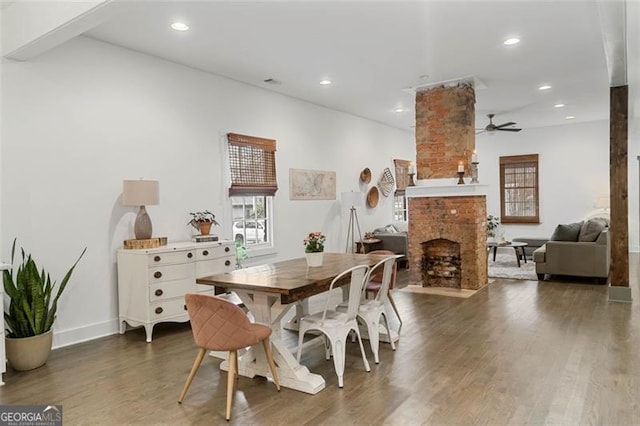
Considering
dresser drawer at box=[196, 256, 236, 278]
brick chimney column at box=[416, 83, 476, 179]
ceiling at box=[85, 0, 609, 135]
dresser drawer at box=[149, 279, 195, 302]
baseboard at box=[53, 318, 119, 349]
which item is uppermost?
ceiling at box=[85, 0, 609, 135]

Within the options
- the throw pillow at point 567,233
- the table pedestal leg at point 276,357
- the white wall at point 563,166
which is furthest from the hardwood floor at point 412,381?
the white wall at point 563,166

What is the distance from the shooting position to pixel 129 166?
468 cm

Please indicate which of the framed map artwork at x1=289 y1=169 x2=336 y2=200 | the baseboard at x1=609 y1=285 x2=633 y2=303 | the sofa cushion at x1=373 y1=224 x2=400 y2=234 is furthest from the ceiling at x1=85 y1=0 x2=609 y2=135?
the sofa cushion at x1=373 y1=224 x2=400 y2=234

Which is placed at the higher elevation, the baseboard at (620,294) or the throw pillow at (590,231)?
the throw pillow at (590,231)

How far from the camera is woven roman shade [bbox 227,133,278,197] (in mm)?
5871

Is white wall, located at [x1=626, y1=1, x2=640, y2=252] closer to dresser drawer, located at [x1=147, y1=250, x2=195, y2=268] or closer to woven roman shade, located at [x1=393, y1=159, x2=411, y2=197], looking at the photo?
dresser drawer, located at [x1=147, y1=250, x2=195, y2=268]

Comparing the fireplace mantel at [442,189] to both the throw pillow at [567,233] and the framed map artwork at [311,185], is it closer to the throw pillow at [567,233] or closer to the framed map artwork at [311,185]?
the throw pillow at [567,233]

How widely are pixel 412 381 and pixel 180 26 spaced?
12.3 feet

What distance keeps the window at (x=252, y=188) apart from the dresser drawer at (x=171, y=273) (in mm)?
1394

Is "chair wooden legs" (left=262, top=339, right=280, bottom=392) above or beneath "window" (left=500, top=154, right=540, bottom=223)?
beneath

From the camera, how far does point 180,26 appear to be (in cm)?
413

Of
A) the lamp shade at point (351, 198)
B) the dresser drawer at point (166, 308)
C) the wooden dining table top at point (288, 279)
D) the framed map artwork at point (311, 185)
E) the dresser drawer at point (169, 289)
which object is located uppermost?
the framed map artwork at point (311, 185)

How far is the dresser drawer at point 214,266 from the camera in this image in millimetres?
4730

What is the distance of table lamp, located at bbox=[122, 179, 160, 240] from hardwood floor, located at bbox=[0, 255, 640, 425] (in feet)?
3.53
